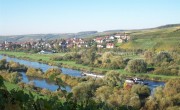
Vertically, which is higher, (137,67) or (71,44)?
(137,67)

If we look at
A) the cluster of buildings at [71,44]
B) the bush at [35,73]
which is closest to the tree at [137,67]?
the bush at [35,73]

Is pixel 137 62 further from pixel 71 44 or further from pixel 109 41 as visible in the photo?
pixel 71 44

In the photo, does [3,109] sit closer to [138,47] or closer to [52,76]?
[52,76]

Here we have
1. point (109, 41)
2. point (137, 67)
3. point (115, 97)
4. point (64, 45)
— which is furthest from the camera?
point (64, 45)

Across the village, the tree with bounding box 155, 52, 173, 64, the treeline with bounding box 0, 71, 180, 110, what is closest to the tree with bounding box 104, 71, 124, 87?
the treeline with bounding box 0, 71, 180, 110

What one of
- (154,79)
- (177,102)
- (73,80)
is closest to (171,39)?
(154,79)

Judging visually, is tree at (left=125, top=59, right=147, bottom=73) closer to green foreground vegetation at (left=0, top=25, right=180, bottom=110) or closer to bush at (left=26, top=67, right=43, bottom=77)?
green foreground vegetation at (left=0, top=25, right=180, bottom=110)

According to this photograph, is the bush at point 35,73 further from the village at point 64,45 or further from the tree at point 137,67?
the village at point 64,45

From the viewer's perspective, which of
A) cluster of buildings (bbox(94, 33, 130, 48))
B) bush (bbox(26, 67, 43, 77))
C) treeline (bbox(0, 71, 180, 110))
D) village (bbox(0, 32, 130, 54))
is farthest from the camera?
village (bbox(0, 32, 130, 54))

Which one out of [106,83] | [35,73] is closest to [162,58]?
[35,73]

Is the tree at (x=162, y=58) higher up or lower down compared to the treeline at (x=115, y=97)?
lower down

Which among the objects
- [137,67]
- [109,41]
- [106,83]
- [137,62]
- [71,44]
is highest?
[106,83]
